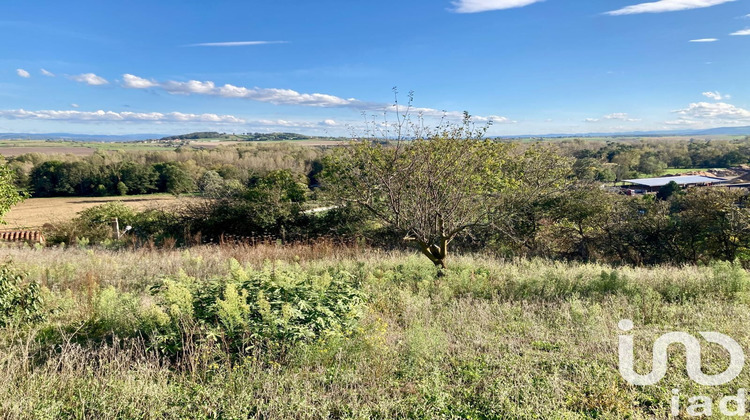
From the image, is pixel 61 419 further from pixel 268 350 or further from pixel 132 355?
pixel 268 350

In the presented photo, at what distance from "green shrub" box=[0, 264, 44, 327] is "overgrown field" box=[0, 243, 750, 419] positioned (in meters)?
0.01

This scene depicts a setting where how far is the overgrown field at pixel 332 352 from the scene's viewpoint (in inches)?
126

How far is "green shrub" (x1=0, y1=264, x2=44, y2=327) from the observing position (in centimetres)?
450

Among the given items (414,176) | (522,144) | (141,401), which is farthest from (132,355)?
(522,144)

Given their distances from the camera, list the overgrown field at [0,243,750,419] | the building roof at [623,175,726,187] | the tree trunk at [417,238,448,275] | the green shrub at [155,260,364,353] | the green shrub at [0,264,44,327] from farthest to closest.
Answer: the building roof at [623,175,726,187] → the tree trunk at [417,238,448,275] → the green shrub at [0,264,44,327] → the green shrub at [155,260,364,353] → the overgrown field at [0,243,750,419]

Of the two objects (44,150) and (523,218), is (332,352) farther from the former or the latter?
(44,150)

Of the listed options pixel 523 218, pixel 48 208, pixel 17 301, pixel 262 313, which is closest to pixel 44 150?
pixel 48 208

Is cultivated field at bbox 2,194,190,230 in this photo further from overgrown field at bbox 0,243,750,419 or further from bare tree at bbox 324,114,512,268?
overgrown field at bbox 0,243,750,419

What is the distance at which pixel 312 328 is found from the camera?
13.1ft

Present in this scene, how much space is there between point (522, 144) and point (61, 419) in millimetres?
15119

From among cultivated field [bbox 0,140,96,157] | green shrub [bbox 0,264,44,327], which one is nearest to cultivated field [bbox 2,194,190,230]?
Answer: cultivated field [bbox 0,140,96,157]

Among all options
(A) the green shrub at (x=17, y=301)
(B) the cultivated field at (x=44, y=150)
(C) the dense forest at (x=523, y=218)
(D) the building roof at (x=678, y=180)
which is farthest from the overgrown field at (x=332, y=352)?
→ (B) the cultivated field at (x=44, y=150)

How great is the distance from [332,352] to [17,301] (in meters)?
3.99

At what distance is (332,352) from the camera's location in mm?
3922
